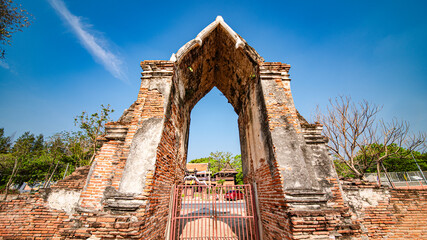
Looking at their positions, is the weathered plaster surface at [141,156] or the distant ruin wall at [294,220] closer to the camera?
the distant ruin wall at [294,220]

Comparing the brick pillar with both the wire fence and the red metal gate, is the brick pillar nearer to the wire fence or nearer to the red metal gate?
the red metal gate

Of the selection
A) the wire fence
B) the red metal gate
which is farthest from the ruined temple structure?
Result: the wire fence

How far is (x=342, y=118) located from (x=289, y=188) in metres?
11.5

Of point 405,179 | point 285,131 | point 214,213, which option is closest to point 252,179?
point 214,213

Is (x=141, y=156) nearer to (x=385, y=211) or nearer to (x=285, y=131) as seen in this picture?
(x=285, y=131)

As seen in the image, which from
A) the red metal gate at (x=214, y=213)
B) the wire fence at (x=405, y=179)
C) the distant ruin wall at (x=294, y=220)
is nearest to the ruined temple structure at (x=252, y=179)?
the distant ruin wall at (x=294, y=220)

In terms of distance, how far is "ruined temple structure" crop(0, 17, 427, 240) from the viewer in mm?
3158

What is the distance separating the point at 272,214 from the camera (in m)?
3.97

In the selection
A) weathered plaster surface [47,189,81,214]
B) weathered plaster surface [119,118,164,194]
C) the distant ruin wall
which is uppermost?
weathered plaster surface [119,118,164,194]

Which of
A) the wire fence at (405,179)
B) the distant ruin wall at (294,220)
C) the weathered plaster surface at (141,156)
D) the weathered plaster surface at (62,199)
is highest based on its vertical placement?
the wire fence at (405,179)

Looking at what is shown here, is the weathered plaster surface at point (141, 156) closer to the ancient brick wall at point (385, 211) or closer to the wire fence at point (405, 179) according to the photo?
the ancient brick wall at point (385, 211)

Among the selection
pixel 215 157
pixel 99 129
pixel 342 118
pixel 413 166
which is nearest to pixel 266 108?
pixel 342 118

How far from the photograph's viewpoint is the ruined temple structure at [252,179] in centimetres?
316

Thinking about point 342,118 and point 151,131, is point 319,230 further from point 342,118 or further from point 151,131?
point 342,118
